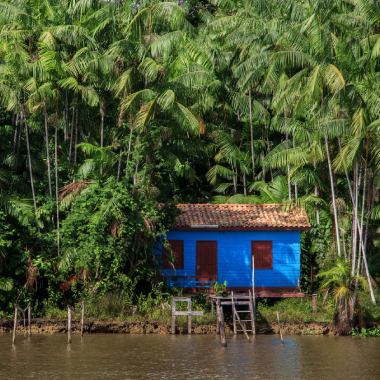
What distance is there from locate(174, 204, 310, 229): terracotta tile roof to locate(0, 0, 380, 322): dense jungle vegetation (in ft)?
1.97

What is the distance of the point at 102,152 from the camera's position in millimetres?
25141

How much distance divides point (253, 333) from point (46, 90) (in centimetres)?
1152

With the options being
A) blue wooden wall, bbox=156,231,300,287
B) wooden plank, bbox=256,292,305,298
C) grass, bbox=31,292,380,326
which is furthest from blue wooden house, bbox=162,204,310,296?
grass, bbox=31,292,380,326

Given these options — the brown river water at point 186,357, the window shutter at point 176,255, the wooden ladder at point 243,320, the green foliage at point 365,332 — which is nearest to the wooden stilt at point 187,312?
the brown river water at point 186,357

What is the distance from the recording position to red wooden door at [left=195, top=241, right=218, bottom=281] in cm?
2533

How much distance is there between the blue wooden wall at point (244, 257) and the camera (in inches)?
993

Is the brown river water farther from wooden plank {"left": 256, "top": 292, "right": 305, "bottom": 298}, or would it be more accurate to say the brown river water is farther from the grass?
wooden plank {"left": 256, "top": 292, "right": 305, "bottom": 298}

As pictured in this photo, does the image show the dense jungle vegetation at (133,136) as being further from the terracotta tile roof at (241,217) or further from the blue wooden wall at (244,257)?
the blue wooden wall at (244,257)

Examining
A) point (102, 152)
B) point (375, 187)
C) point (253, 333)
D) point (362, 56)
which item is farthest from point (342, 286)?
point (102, 152)

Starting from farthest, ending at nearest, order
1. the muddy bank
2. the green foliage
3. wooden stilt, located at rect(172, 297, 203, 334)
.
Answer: the muddy bank → the green foliage → wooden stilt, located at rect(172, 297, 203, 334)

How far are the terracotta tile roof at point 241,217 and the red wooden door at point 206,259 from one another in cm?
95

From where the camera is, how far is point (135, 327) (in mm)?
22328

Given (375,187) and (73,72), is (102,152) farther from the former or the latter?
(375,187)

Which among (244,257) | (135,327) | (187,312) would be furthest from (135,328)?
(244,257)
